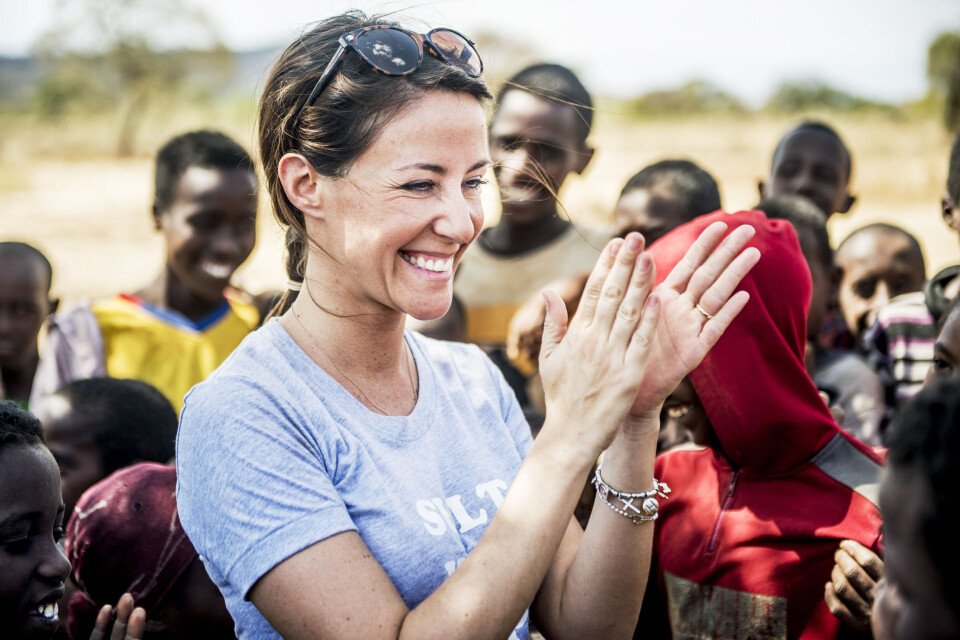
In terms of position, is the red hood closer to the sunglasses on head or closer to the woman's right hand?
the woman's right hand

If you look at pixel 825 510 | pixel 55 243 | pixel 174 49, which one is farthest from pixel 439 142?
pixel 174 49

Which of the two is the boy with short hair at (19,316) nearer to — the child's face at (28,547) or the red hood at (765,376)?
the child's face at (28,547)

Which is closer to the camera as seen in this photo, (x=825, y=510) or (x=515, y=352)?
(x=825, y=510)

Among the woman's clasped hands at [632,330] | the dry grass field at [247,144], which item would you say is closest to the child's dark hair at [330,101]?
the woman's clasped hands at [632,330]

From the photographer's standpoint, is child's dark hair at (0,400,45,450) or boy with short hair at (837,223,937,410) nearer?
Result: child's dark hair at (0,400,45,450)

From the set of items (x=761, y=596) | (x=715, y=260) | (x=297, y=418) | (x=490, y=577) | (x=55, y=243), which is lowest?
(x=55, y=243)

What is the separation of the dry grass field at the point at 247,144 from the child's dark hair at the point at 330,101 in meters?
7.92

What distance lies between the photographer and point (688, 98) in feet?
136

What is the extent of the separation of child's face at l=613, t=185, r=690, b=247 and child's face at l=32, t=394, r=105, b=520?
235cm

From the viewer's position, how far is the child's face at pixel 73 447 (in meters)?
2.96

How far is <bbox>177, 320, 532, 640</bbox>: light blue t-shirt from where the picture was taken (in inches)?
62.9

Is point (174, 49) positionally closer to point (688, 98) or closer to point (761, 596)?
point (688, 98)

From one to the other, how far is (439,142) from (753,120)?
92.3 ft

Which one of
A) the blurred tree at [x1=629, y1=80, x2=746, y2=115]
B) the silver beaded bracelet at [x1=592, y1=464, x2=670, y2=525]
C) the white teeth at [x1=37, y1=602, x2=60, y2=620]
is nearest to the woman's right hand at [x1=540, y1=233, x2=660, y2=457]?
the silver beaded bracelet at [x1=592, y1=464, x2=670, y2=525]
